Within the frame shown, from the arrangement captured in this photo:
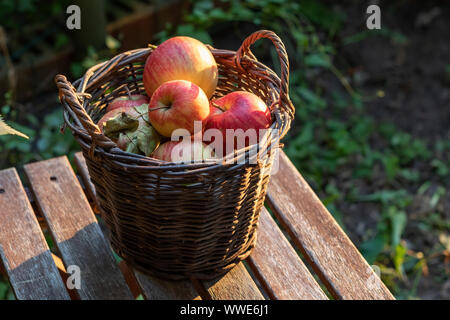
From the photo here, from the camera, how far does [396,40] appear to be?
102 inches

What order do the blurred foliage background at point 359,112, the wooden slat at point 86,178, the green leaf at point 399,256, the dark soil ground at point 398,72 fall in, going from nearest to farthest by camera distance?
the wooden slat at point 86,178 < the green leaf at point 399,256 < the blurred foliage background at point 359,112 < the dark soil ground at point 398,72

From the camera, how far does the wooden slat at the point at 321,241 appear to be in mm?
1114

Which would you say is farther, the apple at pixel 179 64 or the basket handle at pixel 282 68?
the apple at pixel 179 64

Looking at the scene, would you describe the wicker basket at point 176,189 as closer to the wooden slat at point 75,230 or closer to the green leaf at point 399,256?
the wooden slat at point 75,230

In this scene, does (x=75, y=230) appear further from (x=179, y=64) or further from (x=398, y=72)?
(x=398, y=72)

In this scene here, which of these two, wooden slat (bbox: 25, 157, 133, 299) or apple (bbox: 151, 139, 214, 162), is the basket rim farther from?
wooden slat (bbox: 25, 157, 133, 299)

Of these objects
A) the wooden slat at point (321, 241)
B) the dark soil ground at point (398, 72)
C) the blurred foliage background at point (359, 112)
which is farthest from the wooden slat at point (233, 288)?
the dark soil ground at point (398, 72)

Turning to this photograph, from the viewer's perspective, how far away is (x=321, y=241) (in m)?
1.20

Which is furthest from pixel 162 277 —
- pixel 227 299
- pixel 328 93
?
pixel 328 93

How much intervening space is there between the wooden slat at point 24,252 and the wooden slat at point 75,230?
0.11 feet

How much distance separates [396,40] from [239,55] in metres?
1.68

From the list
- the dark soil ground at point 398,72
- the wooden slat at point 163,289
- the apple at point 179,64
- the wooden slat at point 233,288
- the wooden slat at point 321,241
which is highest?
the apple at point 179,64

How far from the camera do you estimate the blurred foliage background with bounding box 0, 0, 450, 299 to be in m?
1.93

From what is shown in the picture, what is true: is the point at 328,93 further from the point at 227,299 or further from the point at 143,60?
the point at 227,299
